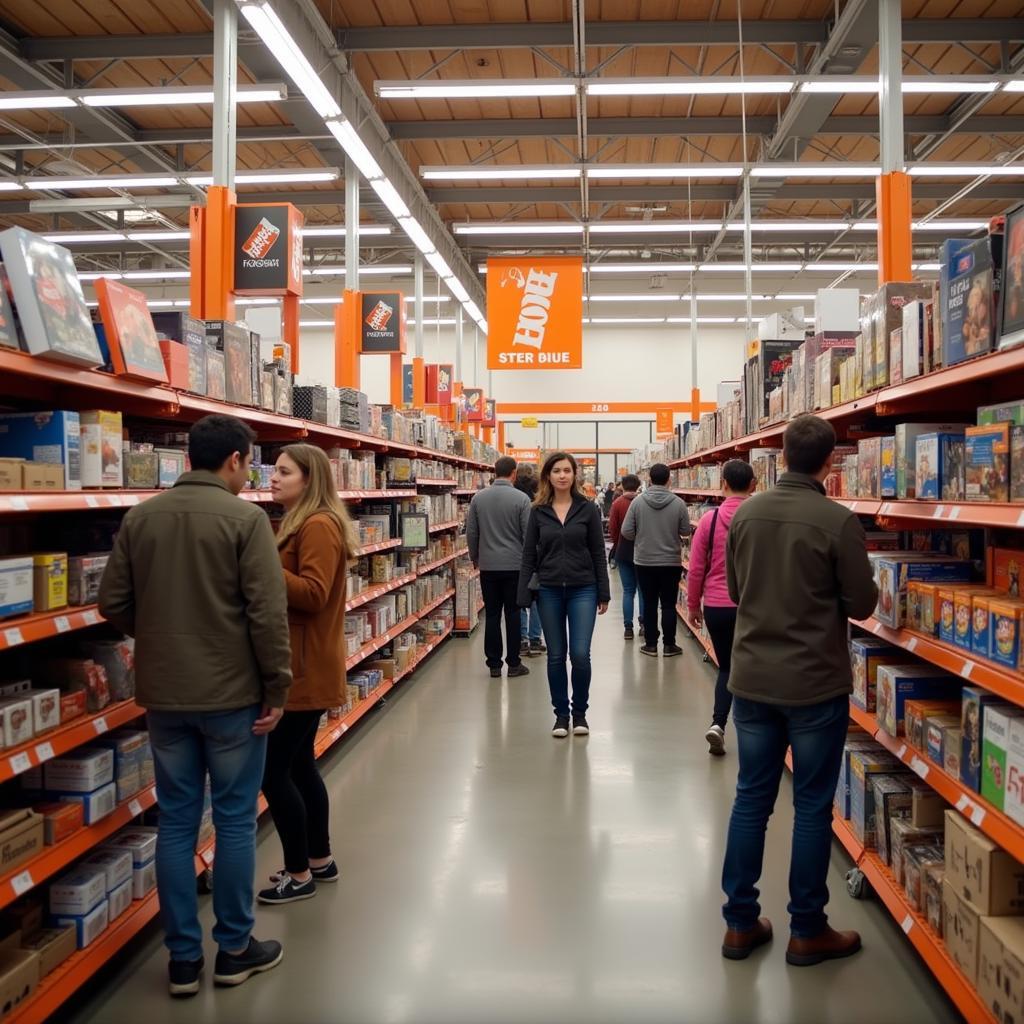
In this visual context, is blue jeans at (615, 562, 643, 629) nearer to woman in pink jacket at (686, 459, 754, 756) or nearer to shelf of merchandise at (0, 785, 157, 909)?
woman in pink jacket at (686, 459, 754, 756)

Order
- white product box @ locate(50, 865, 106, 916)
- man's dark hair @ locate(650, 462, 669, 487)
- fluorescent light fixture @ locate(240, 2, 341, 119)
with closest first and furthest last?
white product box @ locate(50, 865, 106, 916) < fluorescent light fixture @ locate(240, 2, 341, 119) < man's dark hair @ locate(650, 462, 669, 487)

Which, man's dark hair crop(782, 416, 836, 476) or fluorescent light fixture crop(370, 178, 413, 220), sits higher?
fluorescent light fixture crop(370, 178, 413, 220)

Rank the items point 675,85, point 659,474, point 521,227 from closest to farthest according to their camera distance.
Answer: point 675,85 → point 659,474 → point 521,227

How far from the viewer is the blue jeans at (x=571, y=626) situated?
5566mm

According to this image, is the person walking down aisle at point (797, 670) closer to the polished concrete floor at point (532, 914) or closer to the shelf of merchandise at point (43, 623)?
the polished concrete floor at point (532, 914)

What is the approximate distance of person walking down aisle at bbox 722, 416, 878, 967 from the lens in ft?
9.11

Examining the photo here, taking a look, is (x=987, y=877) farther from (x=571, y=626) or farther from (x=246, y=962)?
(x=571, y=626)

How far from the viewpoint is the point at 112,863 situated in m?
2.94

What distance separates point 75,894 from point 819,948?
2.52 m

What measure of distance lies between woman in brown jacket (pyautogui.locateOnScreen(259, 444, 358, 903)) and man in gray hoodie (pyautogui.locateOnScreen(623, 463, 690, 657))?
210 inches

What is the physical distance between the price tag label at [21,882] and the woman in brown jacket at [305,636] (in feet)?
2.96

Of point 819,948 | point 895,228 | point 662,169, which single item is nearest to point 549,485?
point 895,228

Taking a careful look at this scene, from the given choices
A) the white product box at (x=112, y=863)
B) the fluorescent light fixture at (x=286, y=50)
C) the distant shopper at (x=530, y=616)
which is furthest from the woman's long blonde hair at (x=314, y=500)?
the distant shopper at (x=530, y=616)

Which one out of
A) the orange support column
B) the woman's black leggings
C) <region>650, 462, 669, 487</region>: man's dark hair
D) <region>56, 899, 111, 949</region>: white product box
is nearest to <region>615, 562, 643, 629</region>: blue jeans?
<region>650, 462, 669, 487</region>: man's dark hair
